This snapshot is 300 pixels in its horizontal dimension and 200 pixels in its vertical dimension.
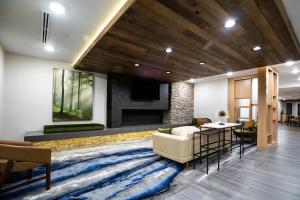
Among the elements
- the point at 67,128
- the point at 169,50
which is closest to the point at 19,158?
the point at 67,128

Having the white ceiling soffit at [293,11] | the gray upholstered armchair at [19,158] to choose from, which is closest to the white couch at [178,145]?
the gray upholstered armchair at [19,158]

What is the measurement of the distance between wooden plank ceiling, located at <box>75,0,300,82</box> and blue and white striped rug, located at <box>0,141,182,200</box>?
7.98ft

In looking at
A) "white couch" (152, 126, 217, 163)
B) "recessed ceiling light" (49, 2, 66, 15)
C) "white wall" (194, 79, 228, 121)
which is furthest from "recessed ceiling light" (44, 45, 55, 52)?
"white wall" (194, 79, 228, 121)

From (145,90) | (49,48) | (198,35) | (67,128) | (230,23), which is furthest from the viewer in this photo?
(145,90)

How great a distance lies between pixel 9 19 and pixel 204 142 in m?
4.43

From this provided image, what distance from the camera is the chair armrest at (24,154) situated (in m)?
2.03

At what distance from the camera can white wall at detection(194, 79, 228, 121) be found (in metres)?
7.19

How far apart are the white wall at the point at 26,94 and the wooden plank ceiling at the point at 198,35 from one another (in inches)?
61.2

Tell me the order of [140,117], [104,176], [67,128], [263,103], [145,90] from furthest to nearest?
[140,117] → [145,90] → [263,103] → [67,128] → [104,176]

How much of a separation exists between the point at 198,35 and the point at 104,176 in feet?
9.59

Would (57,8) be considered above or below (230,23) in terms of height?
above

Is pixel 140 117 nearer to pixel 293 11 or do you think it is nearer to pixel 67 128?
pixel 67 128

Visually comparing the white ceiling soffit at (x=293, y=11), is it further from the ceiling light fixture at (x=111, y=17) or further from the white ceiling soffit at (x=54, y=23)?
the white ceiling soffit at (x=54, y=23)

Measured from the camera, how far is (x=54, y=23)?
260 centimetres
